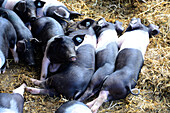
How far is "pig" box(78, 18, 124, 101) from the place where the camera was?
3.95 m

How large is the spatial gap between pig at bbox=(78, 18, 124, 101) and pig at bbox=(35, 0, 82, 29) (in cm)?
66

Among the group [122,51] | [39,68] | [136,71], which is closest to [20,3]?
[39,68]

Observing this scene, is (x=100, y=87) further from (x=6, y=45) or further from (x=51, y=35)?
(x=6, y=45)

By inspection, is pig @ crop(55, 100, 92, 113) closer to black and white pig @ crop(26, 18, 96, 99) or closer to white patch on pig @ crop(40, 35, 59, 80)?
black and white pig @ crop(26, 18, 96, 99)

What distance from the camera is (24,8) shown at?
5008 mm

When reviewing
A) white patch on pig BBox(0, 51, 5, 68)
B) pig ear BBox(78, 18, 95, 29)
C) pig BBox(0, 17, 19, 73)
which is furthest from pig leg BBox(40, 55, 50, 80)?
pig ear BBox(78, 18, 95, 29)

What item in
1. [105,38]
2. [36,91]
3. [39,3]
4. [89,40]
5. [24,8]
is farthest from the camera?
[39,3]

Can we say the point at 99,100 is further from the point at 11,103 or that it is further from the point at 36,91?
the point at 11,103

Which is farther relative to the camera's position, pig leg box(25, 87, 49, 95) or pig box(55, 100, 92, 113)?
pig leg box(25, 87, 49, 95)

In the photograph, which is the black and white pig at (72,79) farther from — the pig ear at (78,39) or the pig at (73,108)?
the pig at (73,108)

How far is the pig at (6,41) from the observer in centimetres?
407

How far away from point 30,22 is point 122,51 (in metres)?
1.93

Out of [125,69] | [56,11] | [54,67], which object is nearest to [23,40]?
[54,67]

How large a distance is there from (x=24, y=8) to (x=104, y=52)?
5.99 ft
